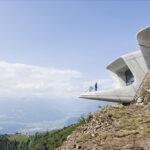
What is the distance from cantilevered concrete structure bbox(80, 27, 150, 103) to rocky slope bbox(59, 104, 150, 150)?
543 inches

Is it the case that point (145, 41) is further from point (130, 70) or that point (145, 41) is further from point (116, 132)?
point (116, 132)

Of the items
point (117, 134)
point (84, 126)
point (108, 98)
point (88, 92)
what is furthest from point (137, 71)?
point (117, 134)

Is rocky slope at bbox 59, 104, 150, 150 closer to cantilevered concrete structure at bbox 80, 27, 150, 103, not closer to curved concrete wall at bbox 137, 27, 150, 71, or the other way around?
curved concrete wall at bbox 137, 27, 150, 71

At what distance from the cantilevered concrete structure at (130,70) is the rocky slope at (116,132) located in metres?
13.8

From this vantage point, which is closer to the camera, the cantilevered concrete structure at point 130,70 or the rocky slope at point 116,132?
the rocky slope at point 116,132

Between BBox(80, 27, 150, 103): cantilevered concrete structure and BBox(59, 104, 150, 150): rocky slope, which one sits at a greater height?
BBox(80, 27, 150, 103): cantilevered concrete structure

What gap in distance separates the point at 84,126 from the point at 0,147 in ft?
542

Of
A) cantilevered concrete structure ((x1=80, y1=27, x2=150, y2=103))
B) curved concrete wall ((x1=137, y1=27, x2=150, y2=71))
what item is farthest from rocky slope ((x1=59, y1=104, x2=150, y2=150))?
cantilevered concrete structure ((x1=80, y1=27, x2=150, y2=103))

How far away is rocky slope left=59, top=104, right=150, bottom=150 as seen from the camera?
14.8 m

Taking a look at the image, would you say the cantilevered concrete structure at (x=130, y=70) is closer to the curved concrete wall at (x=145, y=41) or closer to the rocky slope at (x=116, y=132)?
the curved concrete wall at (x=145, y=41)

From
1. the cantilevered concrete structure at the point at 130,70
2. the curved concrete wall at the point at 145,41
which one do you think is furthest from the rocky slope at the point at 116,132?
the cantilevered concrete structure at the point at 130,70

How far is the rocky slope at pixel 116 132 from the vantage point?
583 inches

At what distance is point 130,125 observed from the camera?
Result: 16891 mm

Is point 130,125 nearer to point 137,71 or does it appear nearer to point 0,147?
point 137,71
